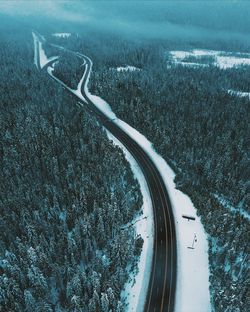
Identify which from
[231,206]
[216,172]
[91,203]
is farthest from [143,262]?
[216,172]

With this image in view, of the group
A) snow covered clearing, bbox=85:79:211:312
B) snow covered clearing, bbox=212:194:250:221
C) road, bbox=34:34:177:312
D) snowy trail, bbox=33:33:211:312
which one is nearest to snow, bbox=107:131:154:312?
snowy trail, bbox=33:33:211:312

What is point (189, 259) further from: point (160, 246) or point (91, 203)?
point (91, 203)

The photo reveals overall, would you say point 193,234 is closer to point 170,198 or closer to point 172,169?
point 170,198

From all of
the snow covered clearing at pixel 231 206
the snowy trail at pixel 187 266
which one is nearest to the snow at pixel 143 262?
the snowy trail at pixel 187 266

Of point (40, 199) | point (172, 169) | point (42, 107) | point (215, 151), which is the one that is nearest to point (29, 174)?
point (40, 199)

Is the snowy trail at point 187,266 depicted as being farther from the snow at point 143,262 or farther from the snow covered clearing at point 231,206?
the snow covered clearing at point 231,206

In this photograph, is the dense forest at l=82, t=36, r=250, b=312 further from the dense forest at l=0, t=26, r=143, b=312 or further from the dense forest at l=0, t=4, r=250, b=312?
the dense forest at l=0, t=26, r=143, b=312

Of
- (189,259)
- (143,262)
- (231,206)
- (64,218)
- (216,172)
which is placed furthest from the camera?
(216,172)

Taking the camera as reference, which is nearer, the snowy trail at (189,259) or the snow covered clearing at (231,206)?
the snowy trail at (189,259)
